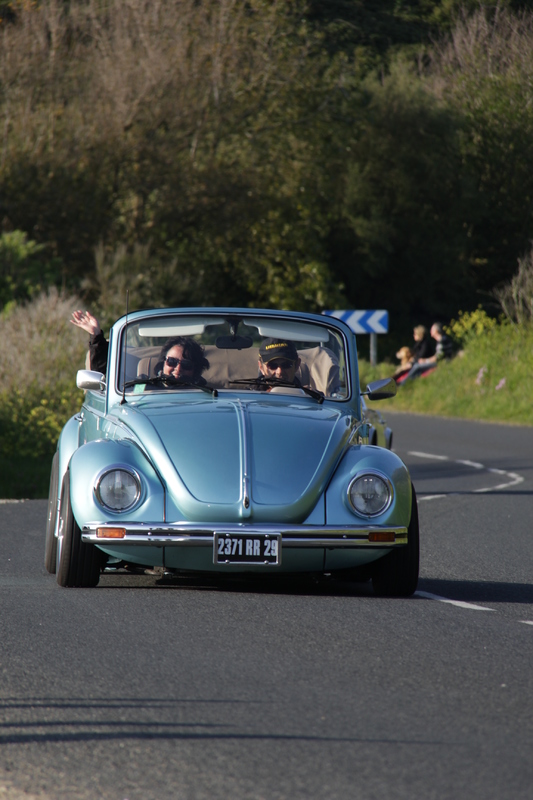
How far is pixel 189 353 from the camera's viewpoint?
8.27m

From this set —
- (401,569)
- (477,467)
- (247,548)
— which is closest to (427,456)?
(477,467)

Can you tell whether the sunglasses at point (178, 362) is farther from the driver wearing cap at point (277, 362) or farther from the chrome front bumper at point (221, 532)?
the chrome front bumper at point (221, 532)

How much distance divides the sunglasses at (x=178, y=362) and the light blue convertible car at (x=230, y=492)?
0.21 meters

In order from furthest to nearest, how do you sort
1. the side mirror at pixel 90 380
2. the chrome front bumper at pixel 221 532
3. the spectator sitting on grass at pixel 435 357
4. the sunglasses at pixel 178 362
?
the spectator sitting on grass at pixel 435 357 → the sunglasses at pixel 178 362 → the side mirror at pixel 90 380 → the chrome front bumper at pixel 221 532

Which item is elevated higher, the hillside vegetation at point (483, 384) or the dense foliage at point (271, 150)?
the dense foliage at point (271, 150)

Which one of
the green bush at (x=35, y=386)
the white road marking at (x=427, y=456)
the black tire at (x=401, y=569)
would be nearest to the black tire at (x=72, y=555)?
the black tire at (x=401, y=569)

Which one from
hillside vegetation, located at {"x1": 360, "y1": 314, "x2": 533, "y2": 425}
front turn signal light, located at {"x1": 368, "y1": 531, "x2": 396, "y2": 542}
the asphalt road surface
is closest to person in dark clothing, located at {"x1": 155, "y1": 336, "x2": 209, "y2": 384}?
the asphalt road surface

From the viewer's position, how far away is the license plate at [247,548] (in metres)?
6.65

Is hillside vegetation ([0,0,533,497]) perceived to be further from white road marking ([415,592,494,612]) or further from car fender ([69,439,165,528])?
car fender ([69,439,165,528])

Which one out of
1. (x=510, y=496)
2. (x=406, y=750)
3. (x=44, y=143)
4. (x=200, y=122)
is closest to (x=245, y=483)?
(x=406, y=750)

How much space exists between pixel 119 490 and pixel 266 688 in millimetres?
2078

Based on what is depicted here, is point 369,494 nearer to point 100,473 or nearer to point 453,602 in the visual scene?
point 453,602

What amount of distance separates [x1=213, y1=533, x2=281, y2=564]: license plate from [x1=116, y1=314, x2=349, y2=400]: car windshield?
164 centimetres

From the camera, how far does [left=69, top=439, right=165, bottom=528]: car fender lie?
267 inches
